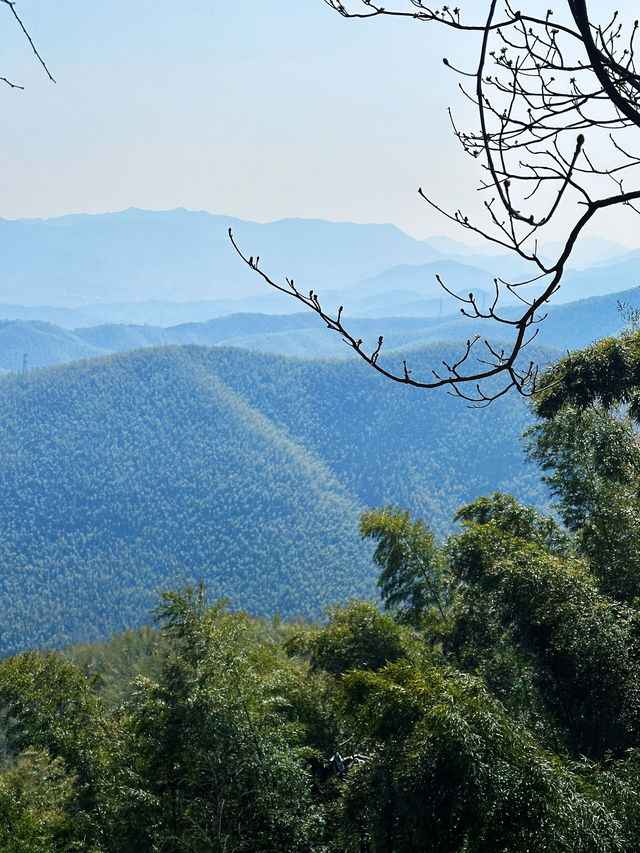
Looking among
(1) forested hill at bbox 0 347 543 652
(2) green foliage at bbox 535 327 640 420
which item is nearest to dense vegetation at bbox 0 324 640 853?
(2) green foliage at bbox 535 327 640 420

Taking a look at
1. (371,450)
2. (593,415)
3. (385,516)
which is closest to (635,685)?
(593,415)

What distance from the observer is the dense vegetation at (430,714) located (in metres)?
4.63

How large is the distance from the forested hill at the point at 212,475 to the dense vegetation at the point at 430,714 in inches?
2584

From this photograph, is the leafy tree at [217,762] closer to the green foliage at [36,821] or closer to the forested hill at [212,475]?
the green foliage at [36,821]

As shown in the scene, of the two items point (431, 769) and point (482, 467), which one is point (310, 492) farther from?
point (431, 769)

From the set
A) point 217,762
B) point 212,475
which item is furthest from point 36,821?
point 212,475

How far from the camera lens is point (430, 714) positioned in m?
4.85

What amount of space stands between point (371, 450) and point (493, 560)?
11702 centimetres

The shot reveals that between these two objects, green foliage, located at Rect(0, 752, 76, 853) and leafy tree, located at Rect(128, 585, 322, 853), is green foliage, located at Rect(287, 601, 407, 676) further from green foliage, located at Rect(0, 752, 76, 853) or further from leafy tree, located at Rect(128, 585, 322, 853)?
green foliage, located at Rect(0, 752, 76, 853)

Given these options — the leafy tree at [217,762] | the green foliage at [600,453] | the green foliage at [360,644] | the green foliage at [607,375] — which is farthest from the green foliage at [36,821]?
A: the green foliage at [607,375]

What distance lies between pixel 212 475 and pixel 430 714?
108935 millimetres

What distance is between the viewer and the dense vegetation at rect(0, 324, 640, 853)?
15.2 ft

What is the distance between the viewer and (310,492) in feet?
352

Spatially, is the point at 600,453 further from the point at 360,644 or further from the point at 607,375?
the point at 360,644
